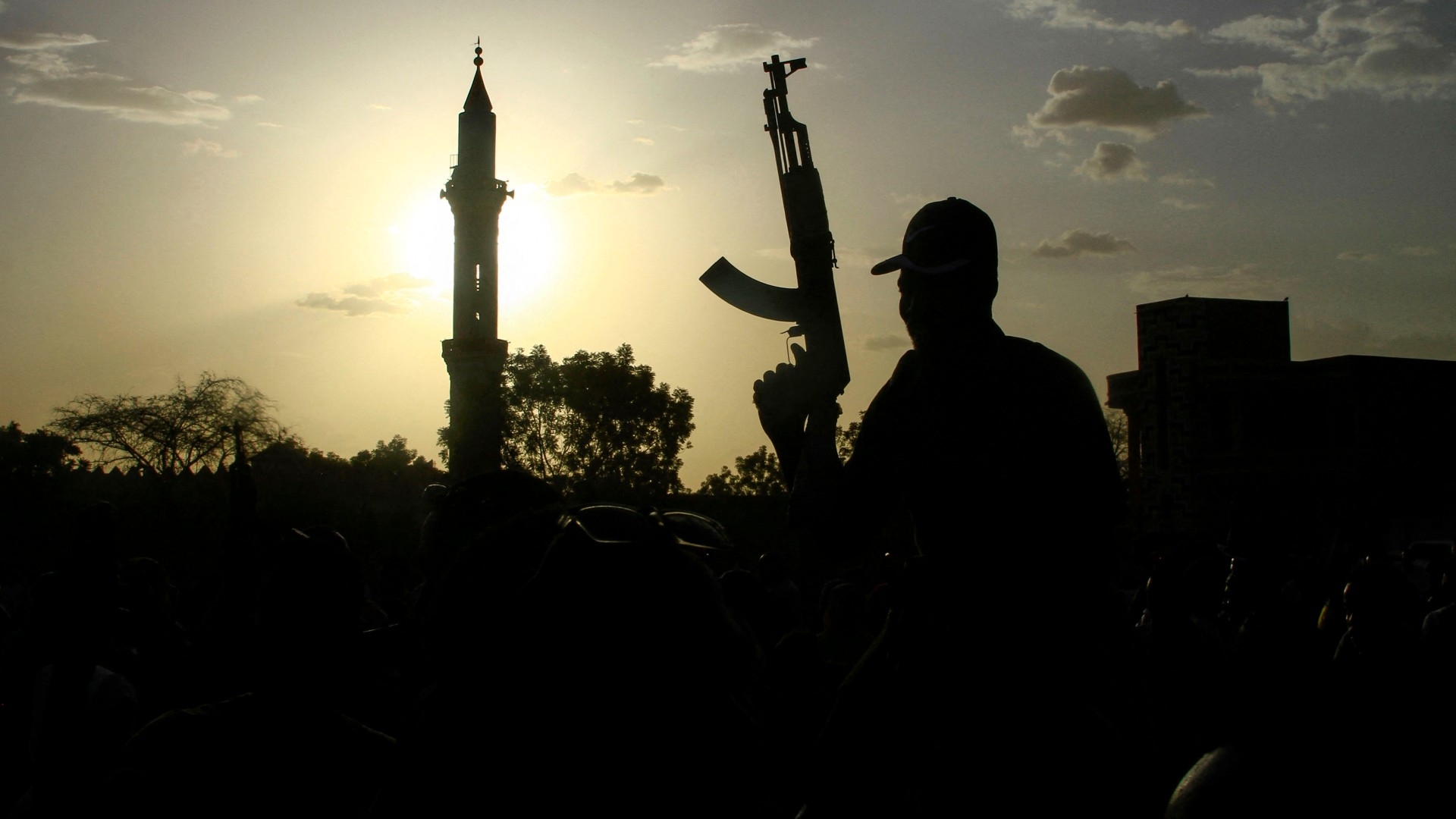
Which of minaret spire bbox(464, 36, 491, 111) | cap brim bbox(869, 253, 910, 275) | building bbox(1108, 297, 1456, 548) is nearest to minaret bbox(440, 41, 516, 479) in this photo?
minaret spire bbox(464, 36, 491, 111)

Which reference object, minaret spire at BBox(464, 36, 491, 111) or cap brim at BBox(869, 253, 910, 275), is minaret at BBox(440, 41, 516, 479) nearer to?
minaret spire at BBox(464, 36, 491, 111)

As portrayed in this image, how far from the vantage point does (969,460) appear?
2.29 metres

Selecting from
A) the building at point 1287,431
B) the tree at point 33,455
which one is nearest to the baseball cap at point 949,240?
the building at point 1287,431

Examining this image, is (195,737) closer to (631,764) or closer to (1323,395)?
(631,764)

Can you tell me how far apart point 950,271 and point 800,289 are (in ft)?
3.87

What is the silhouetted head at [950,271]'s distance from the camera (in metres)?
2.44

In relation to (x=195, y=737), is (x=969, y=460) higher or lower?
higher

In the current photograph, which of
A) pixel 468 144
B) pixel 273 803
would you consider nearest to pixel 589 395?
pixel 468 144

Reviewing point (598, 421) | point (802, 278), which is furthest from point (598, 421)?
point (802, 278)

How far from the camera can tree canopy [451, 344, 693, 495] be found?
5441 centimetres

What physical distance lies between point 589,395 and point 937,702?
55.5 metres

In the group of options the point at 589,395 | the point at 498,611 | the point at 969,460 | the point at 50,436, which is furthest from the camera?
the point at 589,395

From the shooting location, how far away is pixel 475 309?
162 ft

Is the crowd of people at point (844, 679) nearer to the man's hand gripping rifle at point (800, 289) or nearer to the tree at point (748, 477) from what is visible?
the man's hand gripping rifle at point (800, 289)
